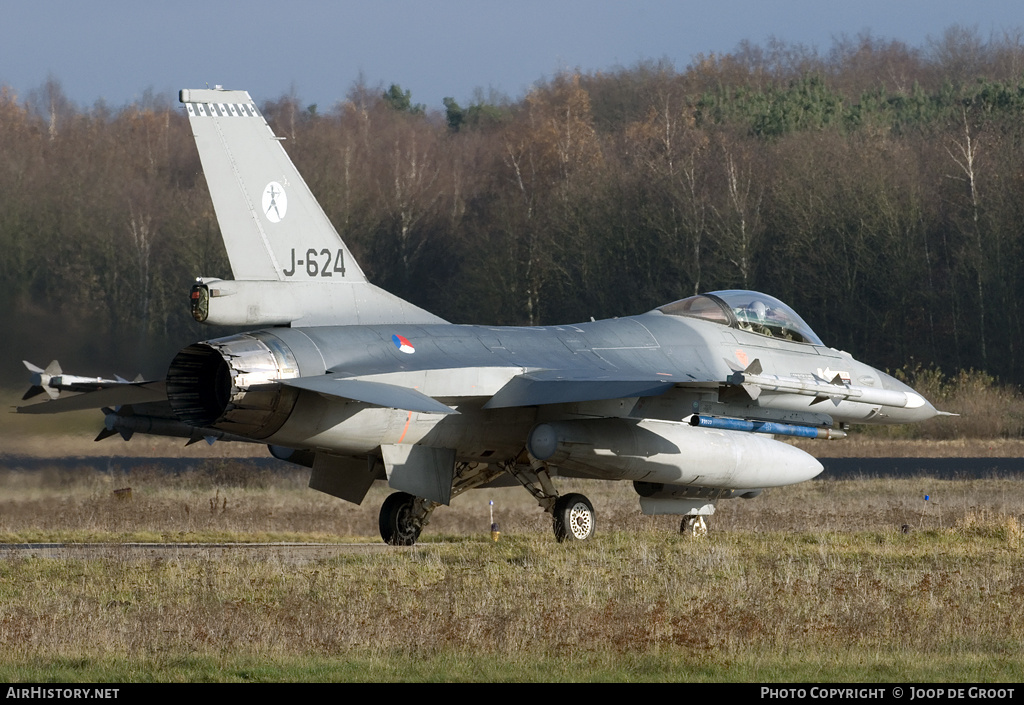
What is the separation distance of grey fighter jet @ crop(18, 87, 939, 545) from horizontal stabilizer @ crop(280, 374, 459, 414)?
26 mm

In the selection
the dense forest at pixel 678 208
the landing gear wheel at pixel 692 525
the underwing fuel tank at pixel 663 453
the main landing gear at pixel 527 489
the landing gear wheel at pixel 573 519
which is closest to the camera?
the underwing fuel tank at pixel 663 453

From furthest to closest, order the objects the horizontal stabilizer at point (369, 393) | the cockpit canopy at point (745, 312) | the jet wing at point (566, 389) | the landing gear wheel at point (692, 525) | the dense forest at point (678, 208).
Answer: the dense forest at point (678, 208)
the cockpit canopy at point (745, 312)
the landing gear wheel at point (692, 525)
the jet wing at point (566, 389)
the horizontal stabilizer at point (369, 393)

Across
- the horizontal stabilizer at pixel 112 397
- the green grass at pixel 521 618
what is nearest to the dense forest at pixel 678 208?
the horizontal stabilizer at pixel 112 397

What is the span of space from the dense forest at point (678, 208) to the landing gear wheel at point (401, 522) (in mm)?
15971

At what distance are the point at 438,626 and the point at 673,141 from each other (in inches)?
1642

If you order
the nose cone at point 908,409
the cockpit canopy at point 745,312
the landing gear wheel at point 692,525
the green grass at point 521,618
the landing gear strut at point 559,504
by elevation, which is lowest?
the green grass at point 521,618

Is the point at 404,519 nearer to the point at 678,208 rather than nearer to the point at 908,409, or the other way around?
the point at 908,409

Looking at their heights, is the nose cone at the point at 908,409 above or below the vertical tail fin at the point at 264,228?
below

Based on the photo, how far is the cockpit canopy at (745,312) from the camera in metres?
16.0

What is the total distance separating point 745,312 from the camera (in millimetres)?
16203

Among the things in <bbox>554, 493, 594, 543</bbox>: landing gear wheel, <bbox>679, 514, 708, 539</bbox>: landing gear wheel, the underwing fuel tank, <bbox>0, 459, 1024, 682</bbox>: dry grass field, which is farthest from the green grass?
<bbox>679, 514, 708, 539</bbox>: landing gear wheel

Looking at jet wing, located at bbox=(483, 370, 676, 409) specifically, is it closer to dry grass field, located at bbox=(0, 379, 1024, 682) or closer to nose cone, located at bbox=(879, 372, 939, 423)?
dry grass field, located at bbox=(0, 379, 1024, 682)

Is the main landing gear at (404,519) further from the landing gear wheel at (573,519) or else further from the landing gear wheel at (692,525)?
the landing gear wheel at (692,525)

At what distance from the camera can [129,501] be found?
66.4ft
